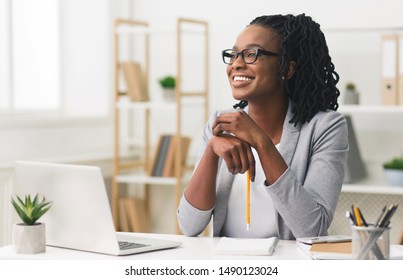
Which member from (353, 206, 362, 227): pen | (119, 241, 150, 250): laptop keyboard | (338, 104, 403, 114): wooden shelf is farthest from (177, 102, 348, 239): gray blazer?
(338, 104, 403, 114): wooden shelf

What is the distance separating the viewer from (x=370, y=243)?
1475mm

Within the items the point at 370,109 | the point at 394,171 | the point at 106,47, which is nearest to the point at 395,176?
the point at 394,171

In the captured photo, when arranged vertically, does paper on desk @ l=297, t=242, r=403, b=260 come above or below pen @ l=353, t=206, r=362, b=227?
below

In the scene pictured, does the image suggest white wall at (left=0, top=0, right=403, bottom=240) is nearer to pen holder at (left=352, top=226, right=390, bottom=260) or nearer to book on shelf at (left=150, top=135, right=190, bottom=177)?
book on shelf at (left=150, top=135, right=190, bottom=177)

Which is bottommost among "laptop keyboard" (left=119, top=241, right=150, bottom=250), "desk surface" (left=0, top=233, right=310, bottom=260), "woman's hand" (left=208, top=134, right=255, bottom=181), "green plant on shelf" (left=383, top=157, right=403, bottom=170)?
"desk surface" (left=0, top=233, right=310, bottom=260)

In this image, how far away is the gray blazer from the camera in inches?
73.3

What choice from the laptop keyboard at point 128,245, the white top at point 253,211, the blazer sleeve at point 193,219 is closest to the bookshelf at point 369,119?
the white top at point 253,211

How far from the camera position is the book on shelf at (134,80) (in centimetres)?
387

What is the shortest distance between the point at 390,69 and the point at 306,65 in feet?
4.59

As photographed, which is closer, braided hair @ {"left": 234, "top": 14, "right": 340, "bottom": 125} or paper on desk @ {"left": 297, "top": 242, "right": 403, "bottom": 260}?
paper on desk @ {"left": 297, "top": 242, "right": 403, "bottom": 260}

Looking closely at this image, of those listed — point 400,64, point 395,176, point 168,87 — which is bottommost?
point 395,176

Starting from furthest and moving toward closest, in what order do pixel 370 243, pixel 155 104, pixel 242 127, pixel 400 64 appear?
pixel 155 104 → pixel 400 64 → pixel 242 127 → pixel 370 243

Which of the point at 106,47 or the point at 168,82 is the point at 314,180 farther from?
the point at 106,47

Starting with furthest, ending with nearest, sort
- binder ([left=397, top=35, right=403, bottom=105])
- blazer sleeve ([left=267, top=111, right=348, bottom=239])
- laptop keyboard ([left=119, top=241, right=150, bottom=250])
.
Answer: binder ([left=397, top=35, right=403, bottom=105]), blazer sleeve ([left=267, top=111, right=348, bottom=239]), laptop keyboard ([left=119, top=241, right=150, bottom=250])
